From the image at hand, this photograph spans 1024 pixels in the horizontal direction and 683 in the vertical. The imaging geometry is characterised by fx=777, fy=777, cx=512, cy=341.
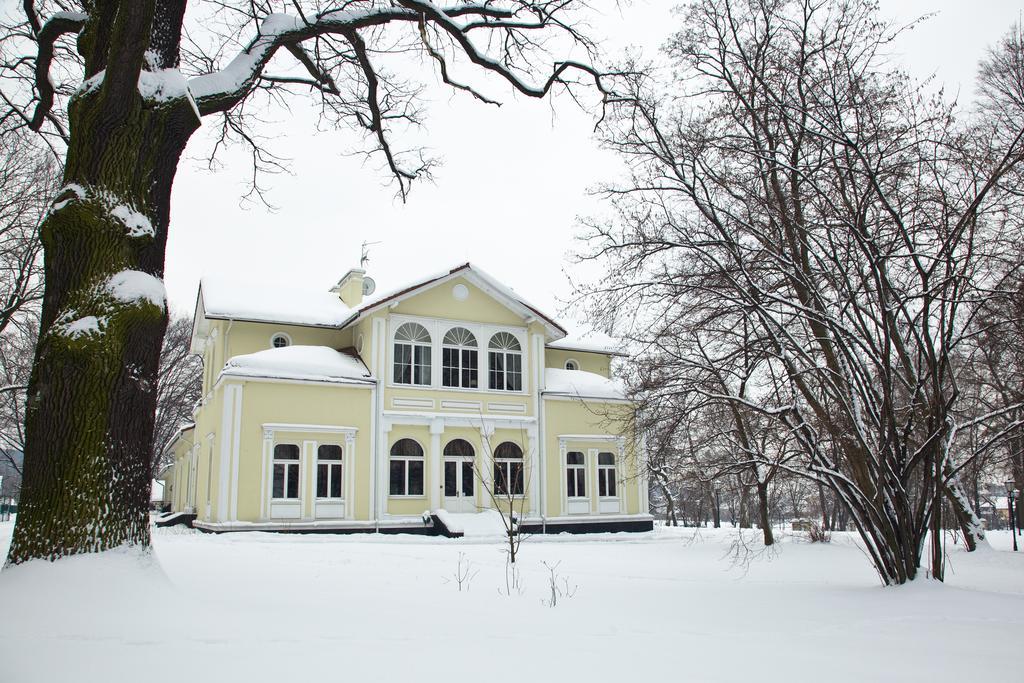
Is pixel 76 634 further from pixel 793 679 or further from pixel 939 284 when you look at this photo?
pixel 939 284

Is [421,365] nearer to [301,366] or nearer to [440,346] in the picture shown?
[440,346]

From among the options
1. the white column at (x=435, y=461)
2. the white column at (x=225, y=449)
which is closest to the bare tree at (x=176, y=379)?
the white column at (x=225, y=449)

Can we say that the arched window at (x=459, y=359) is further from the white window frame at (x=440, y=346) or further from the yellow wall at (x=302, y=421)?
the yellow wall at (x=302, y=421)

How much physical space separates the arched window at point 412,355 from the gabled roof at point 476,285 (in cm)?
115

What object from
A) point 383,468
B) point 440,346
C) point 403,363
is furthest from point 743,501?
point 403,363

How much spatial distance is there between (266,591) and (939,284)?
24.6 ft

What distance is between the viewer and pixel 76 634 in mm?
4641

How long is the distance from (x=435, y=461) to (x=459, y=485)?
113 centimetres

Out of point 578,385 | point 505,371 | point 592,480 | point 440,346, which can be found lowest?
point 592,480

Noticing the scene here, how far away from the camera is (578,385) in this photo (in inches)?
1049

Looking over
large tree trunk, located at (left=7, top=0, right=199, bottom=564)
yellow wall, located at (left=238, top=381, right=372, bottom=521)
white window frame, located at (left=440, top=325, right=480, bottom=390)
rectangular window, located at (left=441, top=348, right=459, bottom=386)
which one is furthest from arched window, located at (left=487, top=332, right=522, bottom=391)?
large tree trunk, located at (left=7, top=0, right=199, bottom=564)

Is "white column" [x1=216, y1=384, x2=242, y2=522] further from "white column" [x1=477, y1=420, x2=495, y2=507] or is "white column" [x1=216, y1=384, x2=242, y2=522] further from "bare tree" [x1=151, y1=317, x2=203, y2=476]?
"bare tree" [x1=151, y1=317, x2=203, y2=476]

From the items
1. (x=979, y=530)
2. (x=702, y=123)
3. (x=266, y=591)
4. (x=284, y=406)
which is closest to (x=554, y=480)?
(x=284, y=406)

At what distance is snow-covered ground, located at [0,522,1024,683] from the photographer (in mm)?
4297
